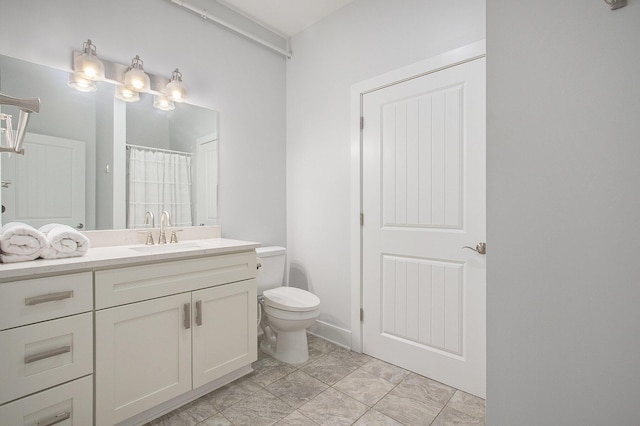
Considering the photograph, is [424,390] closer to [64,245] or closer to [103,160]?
[64,245]

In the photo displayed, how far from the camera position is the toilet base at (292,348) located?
219 centimetres

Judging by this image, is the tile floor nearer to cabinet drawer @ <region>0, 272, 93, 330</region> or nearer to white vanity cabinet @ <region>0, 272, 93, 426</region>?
white vanity cabinet @ <region>0, 272, 93, 426</region>

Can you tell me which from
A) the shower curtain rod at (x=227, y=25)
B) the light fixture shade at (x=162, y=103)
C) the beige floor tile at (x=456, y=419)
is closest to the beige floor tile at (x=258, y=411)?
the beige floor tile at (x=456, y=419)

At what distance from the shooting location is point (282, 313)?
83.8 inches

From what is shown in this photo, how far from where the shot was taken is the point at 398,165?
6.95 feet

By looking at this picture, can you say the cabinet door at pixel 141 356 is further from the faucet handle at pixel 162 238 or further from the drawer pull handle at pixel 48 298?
the faucet handle at pixel 162 238

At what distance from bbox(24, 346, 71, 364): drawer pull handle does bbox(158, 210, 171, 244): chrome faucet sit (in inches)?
33.7

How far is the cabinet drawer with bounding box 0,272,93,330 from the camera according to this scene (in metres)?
1.14

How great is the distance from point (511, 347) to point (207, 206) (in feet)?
6.95

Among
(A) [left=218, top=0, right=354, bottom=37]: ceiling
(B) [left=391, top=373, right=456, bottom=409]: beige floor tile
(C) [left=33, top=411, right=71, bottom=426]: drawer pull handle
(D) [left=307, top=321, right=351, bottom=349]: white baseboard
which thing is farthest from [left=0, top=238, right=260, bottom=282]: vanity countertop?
(A) [left=218, top=0, right=354, bottom=37]: ceiling

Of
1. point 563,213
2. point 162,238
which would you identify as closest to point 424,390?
point 563,213

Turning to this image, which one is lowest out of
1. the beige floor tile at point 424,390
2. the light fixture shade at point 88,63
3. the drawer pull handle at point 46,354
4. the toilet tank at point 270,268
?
the beige floor tile at point 424,390

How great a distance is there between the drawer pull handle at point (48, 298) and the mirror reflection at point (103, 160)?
0.64 m

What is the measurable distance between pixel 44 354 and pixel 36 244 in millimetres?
467
